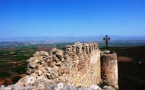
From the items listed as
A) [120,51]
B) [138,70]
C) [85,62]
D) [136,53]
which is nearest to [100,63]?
[85,62]

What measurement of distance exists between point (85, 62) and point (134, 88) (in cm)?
1321

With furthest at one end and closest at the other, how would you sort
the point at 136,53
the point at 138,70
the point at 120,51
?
1. the point at 120,51
2. the point at 136,53
3. the point at 138,70

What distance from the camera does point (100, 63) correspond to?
50.8 ft

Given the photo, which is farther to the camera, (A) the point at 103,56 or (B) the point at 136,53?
(B) the point at 136,53

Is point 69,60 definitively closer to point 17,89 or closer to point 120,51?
point 17,89

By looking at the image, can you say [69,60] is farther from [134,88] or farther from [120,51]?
[120,51]

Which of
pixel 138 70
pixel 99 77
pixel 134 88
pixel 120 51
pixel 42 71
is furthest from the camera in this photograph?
pixel 120 51

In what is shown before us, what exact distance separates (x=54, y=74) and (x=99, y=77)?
8.80 m

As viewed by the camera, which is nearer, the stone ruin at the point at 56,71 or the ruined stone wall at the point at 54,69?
the stone ruin at the point at 56,71

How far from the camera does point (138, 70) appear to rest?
99.8 feet

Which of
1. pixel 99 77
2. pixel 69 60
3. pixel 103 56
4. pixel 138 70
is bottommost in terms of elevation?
pixel 138 70

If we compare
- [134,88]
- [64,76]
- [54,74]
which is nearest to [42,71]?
[54,74]

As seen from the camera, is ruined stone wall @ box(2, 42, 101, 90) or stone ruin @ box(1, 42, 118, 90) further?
ruined stone wall @ box(2, 42, 101, 90)

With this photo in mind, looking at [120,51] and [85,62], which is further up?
[85,62]
